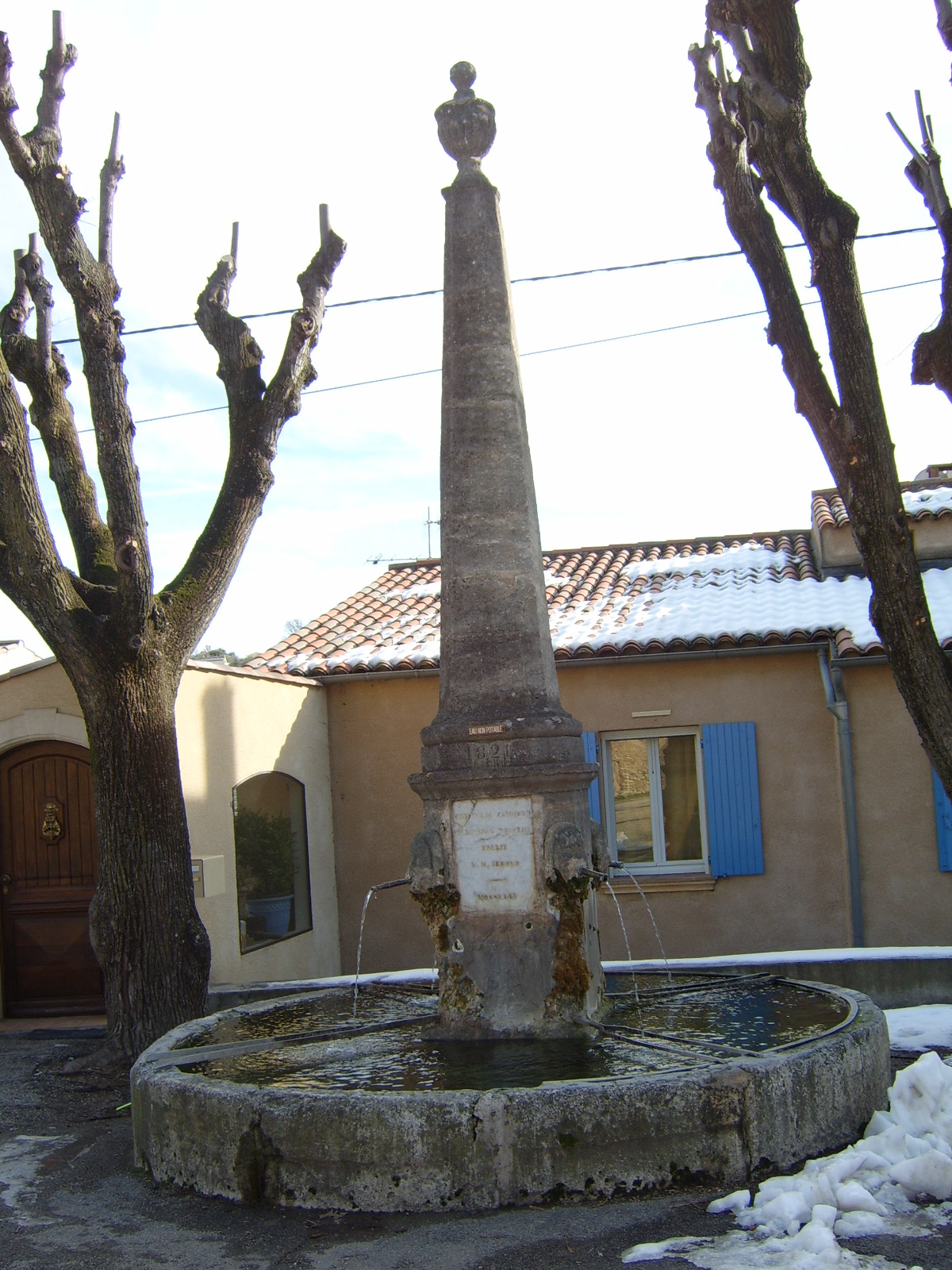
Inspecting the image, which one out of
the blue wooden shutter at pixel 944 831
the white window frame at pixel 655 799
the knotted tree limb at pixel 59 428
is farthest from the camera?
the white window frame at pixel 655 799

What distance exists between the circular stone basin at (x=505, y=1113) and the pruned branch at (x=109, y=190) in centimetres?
516

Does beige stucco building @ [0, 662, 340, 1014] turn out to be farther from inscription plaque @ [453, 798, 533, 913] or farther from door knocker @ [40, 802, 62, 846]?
inscription plaque @ [453, 798, 533, 913]

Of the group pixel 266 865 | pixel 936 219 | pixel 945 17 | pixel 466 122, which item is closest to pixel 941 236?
pixel 936 219

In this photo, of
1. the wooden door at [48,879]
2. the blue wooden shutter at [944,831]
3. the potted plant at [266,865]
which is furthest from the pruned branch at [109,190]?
the blue wooden shutter at [944,831]

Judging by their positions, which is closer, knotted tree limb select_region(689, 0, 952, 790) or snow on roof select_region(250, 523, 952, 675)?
knotted tree limb select_region(689, 0, 952, 790)

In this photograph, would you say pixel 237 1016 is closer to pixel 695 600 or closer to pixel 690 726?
pixel 690 726

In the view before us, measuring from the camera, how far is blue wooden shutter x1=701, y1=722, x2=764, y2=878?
10.3 meters

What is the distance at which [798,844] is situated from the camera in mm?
10266

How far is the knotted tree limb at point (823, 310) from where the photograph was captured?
6125mm

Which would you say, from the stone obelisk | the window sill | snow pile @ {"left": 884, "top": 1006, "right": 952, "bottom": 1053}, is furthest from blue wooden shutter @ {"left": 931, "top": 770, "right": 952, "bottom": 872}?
the stone obelisk

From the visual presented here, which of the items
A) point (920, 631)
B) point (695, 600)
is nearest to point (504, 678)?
point (920, 631)

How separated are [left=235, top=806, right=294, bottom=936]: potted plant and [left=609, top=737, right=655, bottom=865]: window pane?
2.99 m

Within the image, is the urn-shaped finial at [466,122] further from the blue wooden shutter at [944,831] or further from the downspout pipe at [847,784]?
the blue wooden shutter at [944,831]

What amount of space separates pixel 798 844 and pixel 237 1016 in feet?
18.0
